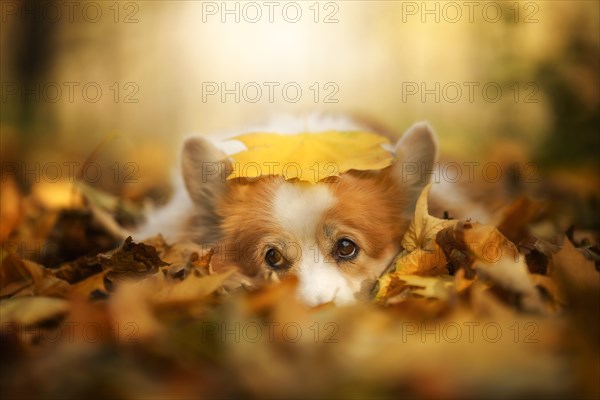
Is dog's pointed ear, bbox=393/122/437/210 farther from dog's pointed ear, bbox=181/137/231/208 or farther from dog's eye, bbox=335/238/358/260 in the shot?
dog's pointed ear, bbox=181/137/231/208

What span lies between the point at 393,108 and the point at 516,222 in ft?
2.51

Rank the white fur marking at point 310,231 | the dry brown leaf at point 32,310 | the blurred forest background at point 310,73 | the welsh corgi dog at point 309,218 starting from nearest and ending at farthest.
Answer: the dry brown leaf at point 32,310 < the white fur marking at point 310,231 < the welsh corgi dog at point 309,218 < the blurred forest background at point 310,73

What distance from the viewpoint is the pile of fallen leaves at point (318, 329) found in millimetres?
1029

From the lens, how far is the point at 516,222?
6.84ft

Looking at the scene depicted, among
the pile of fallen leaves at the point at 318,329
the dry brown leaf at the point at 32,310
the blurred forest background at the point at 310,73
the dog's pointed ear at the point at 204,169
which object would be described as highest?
the blurred forest background at the point at 310,73

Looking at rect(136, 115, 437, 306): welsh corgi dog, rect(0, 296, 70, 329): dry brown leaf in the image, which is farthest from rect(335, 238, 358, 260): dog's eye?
rect(0, 296, 70, 329): dry brown leaf

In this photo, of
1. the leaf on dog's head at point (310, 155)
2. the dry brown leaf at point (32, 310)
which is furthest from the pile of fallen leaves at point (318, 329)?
the leaf on dog's head at point (310, 155)

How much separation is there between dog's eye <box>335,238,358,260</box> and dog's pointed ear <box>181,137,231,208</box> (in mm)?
438

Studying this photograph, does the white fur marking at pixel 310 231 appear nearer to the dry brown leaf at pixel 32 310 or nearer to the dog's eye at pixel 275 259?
the dog's eye at pixel 275 259

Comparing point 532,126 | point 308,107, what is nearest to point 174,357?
point 308,107

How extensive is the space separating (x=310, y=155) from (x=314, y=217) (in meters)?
0.28

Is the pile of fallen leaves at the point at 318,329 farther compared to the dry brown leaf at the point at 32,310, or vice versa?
the dry brown leaf at the point at 32,310

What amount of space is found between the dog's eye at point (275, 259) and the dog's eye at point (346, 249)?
0.51 feet

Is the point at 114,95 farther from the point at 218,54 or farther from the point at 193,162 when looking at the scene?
the point at 193,162
